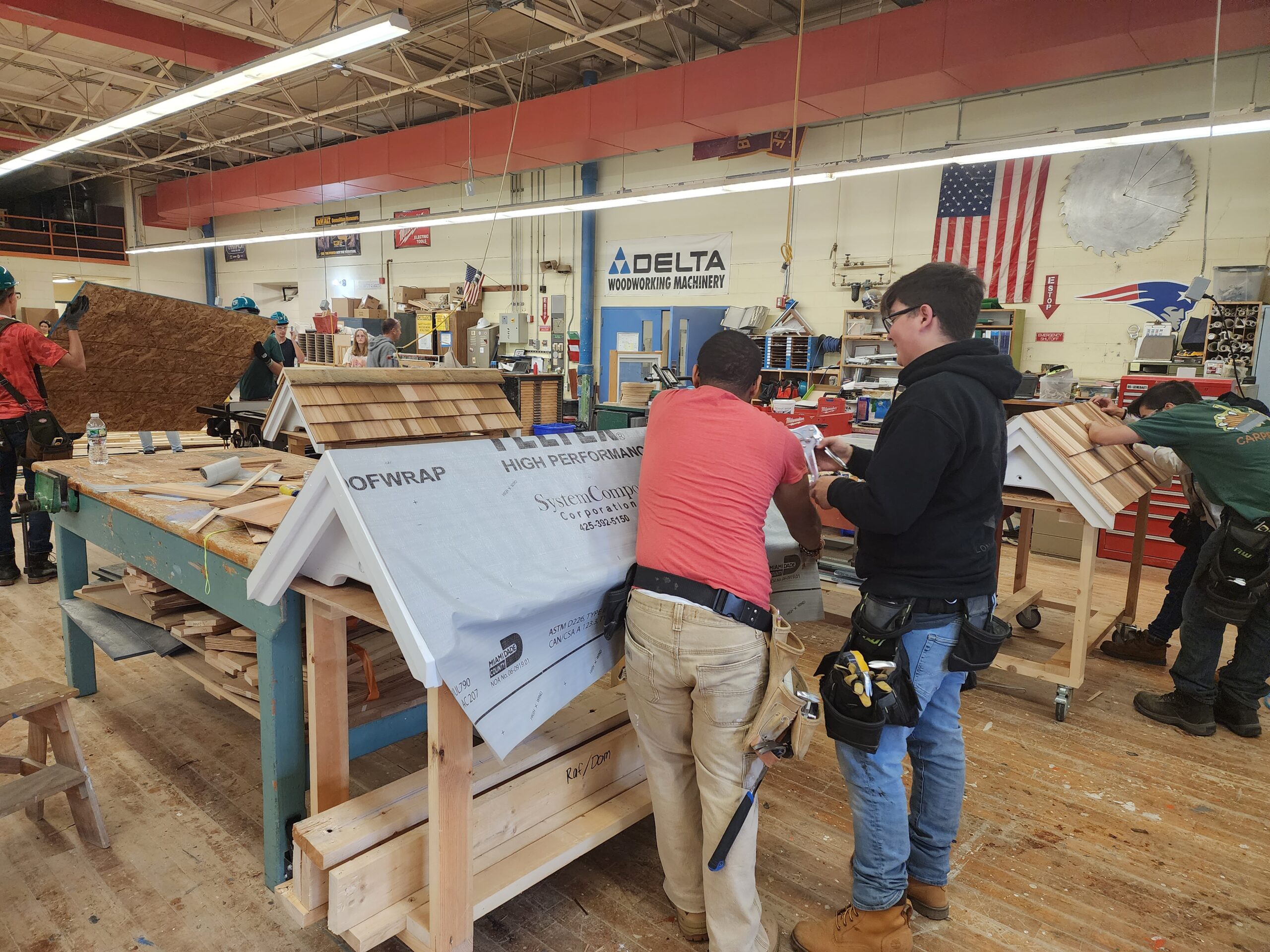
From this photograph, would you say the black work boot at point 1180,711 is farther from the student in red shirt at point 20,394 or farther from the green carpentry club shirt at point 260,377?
the green carpentry club shirt at point 260,377

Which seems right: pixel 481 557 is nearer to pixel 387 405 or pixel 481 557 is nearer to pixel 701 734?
pixel 701 734

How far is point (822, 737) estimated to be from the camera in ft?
10.4

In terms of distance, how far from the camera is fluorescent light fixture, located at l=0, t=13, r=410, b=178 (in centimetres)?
422

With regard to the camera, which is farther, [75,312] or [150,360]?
[150,360]

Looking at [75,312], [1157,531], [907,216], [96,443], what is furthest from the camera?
[907,216]

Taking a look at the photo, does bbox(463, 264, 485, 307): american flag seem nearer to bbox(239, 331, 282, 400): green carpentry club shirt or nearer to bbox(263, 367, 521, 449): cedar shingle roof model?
bbox(239, 331, 282, 400): green carpentry club shirt

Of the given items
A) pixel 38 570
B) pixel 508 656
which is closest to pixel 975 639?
pixel 508 656

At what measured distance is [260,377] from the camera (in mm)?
6305

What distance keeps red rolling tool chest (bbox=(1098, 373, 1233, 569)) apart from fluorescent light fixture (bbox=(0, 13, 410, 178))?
5724mm

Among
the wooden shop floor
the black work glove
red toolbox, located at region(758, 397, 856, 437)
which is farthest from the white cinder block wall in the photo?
the black work glove

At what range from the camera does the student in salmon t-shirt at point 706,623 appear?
5.81 feet

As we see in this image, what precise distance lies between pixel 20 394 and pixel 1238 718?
6.68 meters

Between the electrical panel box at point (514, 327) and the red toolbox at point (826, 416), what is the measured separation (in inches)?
240

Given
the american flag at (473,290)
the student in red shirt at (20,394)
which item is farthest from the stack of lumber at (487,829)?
the american flag at (473,290)
